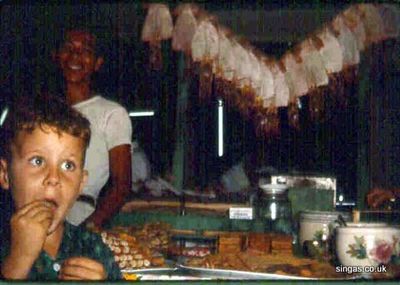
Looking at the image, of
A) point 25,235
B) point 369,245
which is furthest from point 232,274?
point 25,235

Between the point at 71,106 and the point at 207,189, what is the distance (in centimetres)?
91

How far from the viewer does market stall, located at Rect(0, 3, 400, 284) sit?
4652 millimetres

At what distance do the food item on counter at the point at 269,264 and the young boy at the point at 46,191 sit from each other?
1.78ft

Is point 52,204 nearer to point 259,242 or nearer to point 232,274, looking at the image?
point 232,274

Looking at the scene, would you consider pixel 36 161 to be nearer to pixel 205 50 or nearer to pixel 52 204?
pixel 52 204

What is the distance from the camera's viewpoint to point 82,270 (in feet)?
15.3

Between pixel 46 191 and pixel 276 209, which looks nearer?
pixel 46 191

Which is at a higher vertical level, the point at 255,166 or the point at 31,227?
the point at 255,166

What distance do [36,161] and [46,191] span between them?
18 centimetres

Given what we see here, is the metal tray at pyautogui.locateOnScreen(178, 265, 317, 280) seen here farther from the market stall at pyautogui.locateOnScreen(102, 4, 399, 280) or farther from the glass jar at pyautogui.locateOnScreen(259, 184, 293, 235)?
the glass jar at pyautogui.locateOnScreen(259, 184, 293, 235)

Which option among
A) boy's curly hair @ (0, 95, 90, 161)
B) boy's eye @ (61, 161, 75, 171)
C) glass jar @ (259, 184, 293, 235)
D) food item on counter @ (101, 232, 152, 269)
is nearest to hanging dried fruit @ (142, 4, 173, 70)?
boy's curly hair @ (0, 95, 90, 161)

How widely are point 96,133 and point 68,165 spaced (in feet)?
0.80

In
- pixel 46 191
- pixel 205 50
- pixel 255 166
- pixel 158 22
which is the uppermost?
pixel 158 22

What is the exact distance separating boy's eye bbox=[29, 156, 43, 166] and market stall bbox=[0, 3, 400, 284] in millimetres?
528
